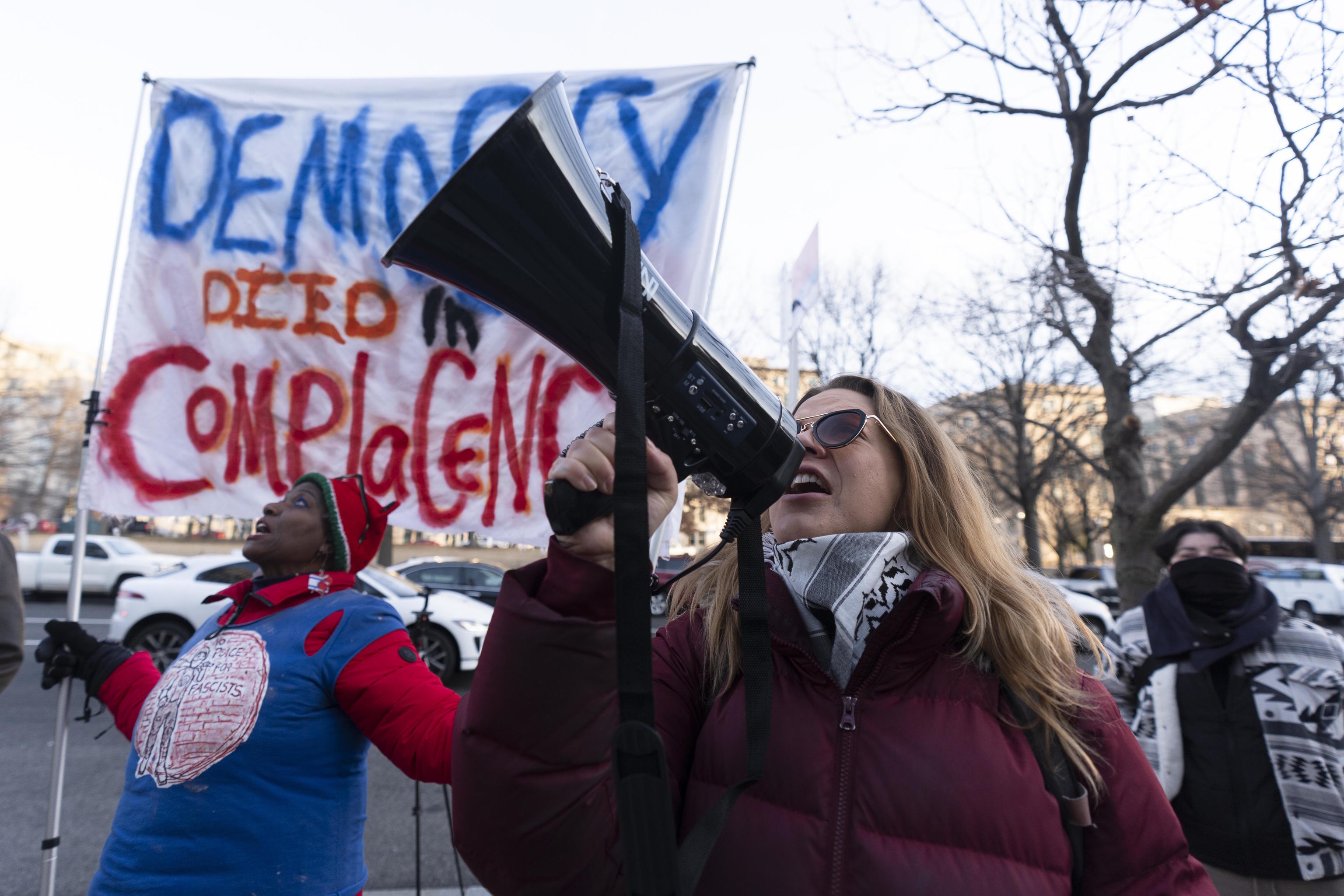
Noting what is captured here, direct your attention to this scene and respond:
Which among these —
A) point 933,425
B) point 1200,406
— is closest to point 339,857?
point 933,425

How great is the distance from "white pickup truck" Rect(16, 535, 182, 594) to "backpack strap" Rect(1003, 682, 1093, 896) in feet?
56.7

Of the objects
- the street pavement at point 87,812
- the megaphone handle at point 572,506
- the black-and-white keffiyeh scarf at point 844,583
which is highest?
the megaphone handle at point 572,506

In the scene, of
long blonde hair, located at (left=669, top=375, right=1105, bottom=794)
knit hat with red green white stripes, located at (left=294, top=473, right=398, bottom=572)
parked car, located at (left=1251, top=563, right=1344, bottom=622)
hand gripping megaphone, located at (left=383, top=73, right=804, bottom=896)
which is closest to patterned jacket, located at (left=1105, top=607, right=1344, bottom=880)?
long blonde hair, located at (left=669, top=375, right=1105, bottom=794)

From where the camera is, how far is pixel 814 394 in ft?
5.48

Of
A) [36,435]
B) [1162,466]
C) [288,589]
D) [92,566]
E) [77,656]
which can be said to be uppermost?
[36,435]

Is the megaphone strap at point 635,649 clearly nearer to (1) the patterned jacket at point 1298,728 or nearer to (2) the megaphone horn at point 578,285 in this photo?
(2) the megaphone horn at point 578,285

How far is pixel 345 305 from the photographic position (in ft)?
9.74

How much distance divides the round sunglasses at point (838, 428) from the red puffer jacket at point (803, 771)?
287 millimetres

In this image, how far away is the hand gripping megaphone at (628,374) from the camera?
743mm

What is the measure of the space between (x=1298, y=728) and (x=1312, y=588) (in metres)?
24.3

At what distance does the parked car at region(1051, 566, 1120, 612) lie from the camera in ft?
59.8

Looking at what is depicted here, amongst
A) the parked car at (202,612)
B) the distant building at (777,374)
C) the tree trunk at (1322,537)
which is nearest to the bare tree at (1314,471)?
the tree trunk at (1322,537)

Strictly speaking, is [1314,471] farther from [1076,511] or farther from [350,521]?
[350,521]

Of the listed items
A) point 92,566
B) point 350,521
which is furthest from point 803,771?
point 92,566
